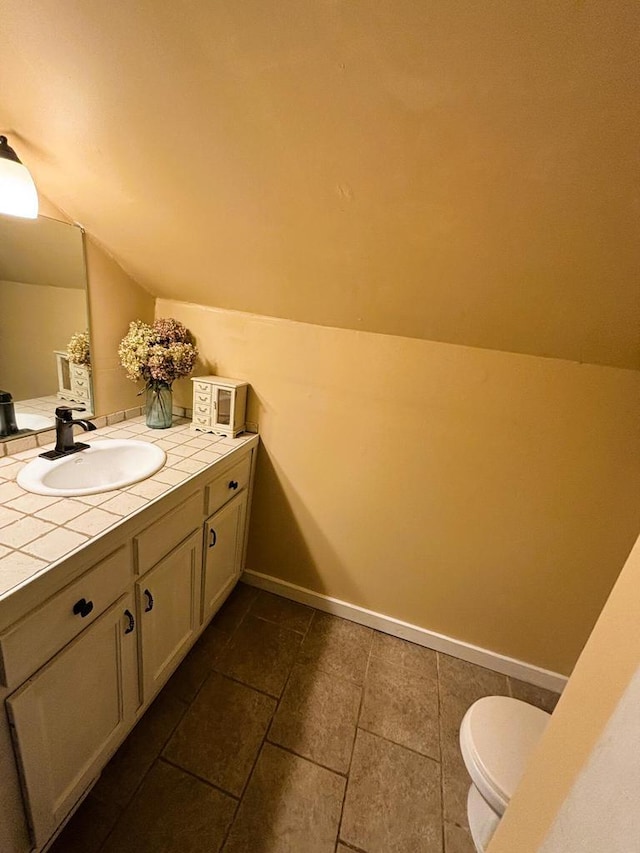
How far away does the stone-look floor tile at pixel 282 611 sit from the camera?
68.2 inches

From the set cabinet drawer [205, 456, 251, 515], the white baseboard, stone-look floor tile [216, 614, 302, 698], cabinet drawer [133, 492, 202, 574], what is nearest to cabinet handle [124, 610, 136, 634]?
cabinet drawer [133, 492, 202, 574]

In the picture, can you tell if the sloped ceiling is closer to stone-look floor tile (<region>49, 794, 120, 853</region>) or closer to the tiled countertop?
the tiled countertop

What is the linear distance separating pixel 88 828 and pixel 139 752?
19 cm

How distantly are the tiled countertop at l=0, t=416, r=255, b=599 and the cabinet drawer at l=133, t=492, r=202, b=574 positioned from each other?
95mm

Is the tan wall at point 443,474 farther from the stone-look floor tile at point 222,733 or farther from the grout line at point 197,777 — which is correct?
the grout line at point 197,777

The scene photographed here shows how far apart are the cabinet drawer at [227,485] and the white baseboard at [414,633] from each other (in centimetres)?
65

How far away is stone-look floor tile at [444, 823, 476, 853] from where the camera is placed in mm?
1029

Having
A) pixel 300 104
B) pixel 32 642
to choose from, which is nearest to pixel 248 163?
pixel 300 104

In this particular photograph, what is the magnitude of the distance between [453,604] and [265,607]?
0.95 metres

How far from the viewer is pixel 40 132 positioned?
94cm

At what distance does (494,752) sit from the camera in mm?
980

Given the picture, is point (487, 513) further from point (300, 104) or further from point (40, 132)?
point (40, 132)

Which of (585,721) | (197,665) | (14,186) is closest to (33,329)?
(14,186)

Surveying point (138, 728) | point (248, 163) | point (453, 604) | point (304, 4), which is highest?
point (304, 4)
